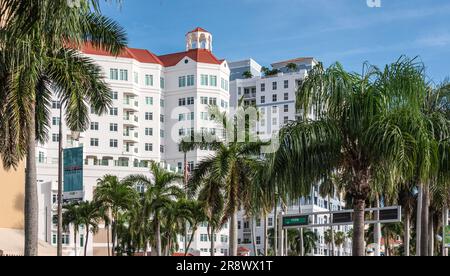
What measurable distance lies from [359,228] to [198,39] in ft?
351

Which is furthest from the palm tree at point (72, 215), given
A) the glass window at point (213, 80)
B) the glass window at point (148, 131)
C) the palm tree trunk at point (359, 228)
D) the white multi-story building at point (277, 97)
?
the white multi-story building at point (277, 97)

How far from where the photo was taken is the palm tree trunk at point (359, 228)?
24266 mm

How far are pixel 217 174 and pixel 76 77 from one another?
55.2 feet

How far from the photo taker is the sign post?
1986 inches

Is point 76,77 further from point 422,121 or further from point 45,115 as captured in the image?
point 422,121

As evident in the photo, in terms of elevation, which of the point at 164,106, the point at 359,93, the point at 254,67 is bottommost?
the point at 359,93

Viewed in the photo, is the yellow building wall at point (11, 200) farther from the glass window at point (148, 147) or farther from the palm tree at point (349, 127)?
the glass window at point (148, 147)

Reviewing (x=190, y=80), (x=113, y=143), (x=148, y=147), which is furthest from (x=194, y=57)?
(x=113, y=143)

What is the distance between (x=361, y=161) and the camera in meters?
24.2

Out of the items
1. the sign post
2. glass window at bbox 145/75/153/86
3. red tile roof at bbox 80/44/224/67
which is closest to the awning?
the sign post

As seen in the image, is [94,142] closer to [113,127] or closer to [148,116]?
[113,127]

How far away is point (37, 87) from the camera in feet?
88.7
